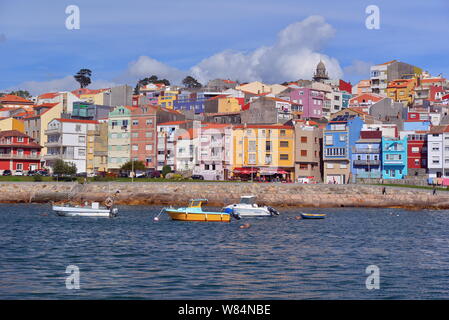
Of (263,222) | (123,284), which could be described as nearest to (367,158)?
(263,222)

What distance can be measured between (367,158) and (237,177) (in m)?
23.8

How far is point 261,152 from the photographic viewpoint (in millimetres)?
119500

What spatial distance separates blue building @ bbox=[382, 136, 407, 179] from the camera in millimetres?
112812

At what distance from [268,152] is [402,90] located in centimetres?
7360

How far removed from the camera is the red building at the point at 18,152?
12444 centimetres

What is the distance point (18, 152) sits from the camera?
126938 mm

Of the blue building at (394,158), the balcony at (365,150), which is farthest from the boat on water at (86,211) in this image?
the blue building at (394,158)

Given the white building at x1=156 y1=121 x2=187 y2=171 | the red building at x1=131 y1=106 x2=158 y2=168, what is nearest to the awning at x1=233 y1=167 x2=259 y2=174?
the white building at x1=156 y1=121 x2=187 y2=171

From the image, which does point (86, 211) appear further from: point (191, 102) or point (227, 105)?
point (191, 102)

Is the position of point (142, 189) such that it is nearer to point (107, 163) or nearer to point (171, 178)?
point (171, 178)

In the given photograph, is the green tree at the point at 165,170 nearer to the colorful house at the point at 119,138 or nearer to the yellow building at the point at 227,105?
the colorful house at the point at 119,138

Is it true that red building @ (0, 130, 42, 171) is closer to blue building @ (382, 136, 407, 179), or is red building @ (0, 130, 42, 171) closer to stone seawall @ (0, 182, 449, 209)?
stone seawall @ (0, 182, 449, 209)

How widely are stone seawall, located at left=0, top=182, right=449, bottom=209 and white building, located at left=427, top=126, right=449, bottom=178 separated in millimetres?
19981

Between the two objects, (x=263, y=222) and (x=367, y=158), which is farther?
(x=367, y=158)
